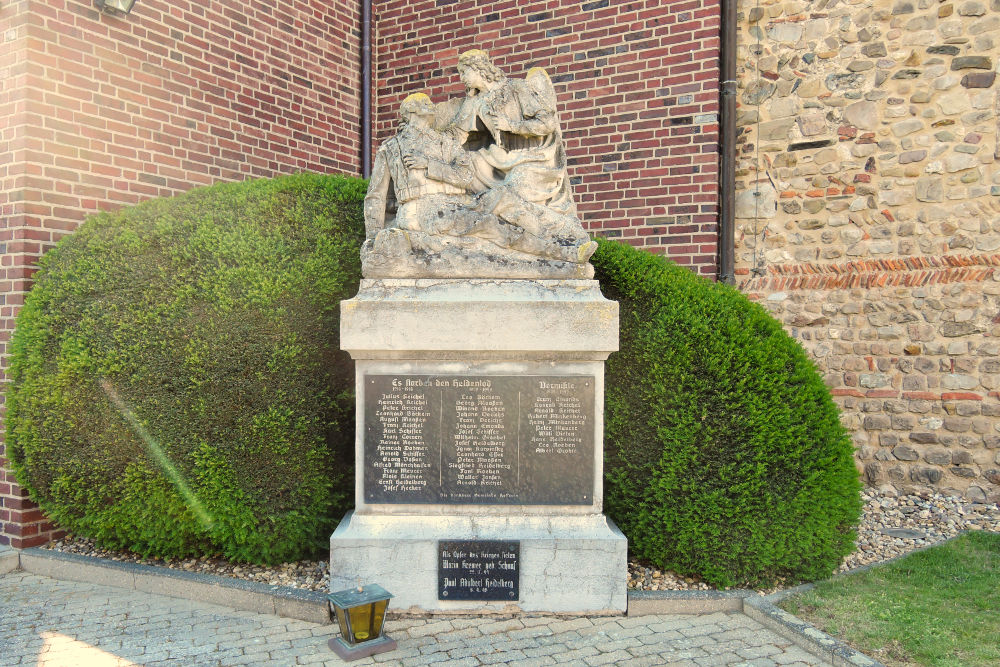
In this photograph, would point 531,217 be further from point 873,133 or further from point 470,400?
point 873,133

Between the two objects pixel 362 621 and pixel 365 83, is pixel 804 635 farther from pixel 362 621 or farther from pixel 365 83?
pixel 365 83

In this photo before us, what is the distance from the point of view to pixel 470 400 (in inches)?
155

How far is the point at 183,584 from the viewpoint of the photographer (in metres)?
4.23

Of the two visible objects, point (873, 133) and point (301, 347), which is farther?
point (873, 133)

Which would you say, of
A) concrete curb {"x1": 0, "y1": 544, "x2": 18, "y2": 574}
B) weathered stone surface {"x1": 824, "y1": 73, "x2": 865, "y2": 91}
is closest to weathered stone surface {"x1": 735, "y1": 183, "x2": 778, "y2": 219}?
weathered stone surface {"x1": 824, "y1": 73, "x2": 865, "y2": 91}

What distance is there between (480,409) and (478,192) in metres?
1.27

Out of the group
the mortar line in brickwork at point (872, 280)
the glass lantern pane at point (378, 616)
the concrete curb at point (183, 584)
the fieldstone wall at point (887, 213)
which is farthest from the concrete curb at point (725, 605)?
the mortar line in brickwork at point (872, 280)

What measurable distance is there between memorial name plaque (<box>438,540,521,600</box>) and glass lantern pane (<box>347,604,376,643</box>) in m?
0.49

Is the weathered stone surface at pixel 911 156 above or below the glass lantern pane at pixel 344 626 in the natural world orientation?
above

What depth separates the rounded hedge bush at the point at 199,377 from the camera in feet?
14.2

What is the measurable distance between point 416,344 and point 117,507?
2.26 metres

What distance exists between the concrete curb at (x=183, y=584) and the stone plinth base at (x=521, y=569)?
8.9 inches

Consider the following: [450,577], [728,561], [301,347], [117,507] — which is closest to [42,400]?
[117,507]

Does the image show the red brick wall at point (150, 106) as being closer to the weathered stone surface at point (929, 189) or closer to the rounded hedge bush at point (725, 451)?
the rounded hedge bush at point (725, 451)
